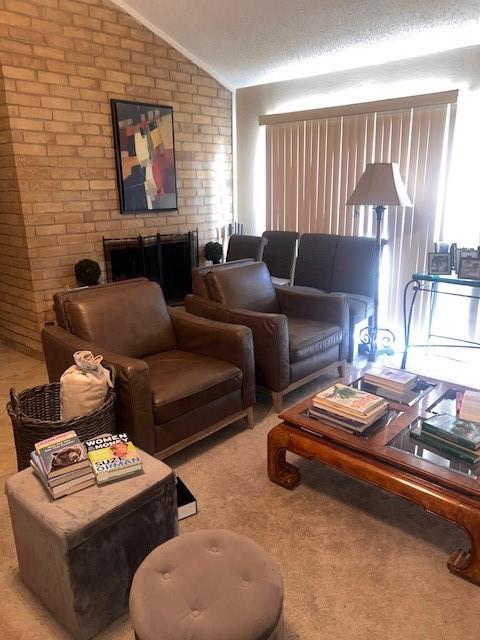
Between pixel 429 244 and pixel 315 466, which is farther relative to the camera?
pixel 429 244

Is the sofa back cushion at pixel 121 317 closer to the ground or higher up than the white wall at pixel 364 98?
closer to the ground

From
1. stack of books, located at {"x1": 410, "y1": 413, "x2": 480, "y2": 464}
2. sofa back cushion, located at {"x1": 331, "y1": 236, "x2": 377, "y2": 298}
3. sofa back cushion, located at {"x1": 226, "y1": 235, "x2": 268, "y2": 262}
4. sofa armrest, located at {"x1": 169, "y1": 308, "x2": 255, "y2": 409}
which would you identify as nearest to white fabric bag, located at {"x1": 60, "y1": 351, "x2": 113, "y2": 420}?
sofa armrest, located at {"x1": 169, "y1": 308, "x2": 255, "y2": 409}

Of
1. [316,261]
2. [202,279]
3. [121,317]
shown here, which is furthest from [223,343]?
[316,261]

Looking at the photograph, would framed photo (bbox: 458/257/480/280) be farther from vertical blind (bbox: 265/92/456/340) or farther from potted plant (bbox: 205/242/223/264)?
potted plant (bbox: 205/242/223/264)

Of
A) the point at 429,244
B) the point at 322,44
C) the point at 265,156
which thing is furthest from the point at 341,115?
the point at 429,244

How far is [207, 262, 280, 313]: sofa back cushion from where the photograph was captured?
3133mm

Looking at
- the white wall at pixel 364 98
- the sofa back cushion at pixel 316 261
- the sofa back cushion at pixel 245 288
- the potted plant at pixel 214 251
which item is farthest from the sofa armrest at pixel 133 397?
the white wall at pixel 364 98

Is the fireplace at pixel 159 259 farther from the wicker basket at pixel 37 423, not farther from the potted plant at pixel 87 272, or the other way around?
the wicker basket at pixel 37 423

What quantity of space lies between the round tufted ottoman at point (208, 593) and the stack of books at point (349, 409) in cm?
81

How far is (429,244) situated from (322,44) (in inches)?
71.7

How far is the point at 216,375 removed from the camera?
248cm

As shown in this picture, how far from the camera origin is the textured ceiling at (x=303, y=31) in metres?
3.31

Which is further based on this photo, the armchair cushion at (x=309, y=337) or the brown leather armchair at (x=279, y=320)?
the armchair cushion at (x=309, y=337)

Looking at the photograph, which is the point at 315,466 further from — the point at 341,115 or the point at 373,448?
the point at 341,115
